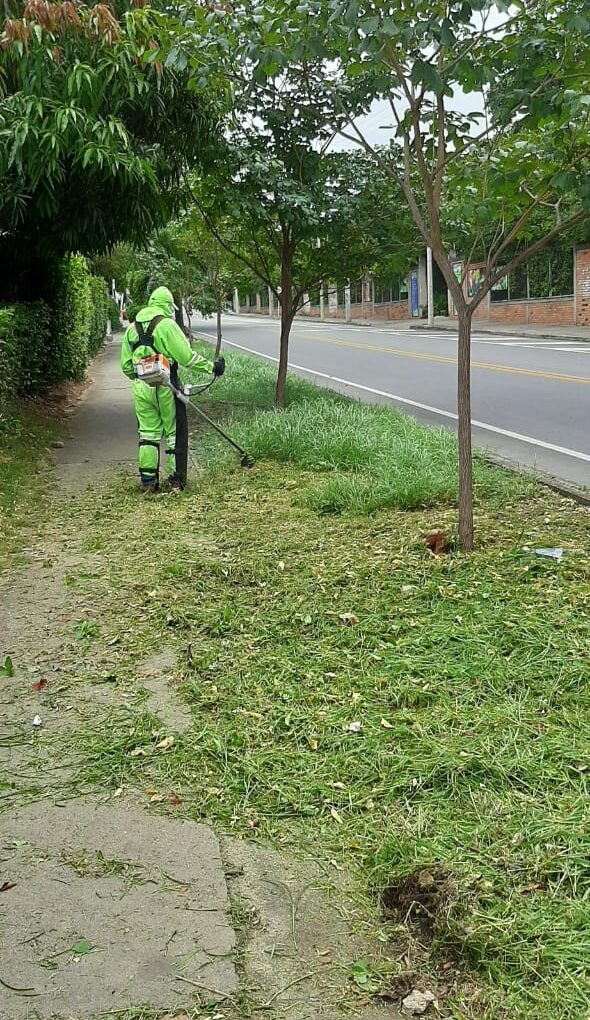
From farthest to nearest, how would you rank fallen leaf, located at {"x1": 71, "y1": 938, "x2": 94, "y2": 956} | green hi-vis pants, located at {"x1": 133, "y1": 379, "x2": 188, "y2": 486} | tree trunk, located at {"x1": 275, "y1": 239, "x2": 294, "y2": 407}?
tree trunk, located at {"x1": 275, "y1": 239, "x2": 294, "y2": 407}, green hi-vis pants, located at {"x1": 133, "y1": 379, "x2": 188, "y2": 486}, fallen leaf, located at {"x1": 71, "y1": 938, "x2": 94, "y2": 956}

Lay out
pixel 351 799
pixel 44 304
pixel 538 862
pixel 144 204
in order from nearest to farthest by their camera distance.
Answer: pixel 538 862 → pixel 351 799 → pixel 144 204 → pixel 44 304

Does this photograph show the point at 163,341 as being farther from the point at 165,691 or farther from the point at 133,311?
the point at 133,311

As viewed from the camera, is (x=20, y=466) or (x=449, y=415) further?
(x=449, y=415)

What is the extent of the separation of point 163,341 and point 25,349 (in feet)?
17.5

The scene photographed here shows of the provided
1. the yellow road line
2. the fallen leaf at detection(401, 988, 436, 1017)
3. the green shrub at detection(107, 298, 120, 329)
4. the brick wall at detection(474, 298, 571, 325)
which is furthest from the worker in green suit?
the green shrub at detection(107, 298, 120, 329)

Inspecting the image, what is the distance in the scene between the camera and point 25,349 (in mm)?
12867

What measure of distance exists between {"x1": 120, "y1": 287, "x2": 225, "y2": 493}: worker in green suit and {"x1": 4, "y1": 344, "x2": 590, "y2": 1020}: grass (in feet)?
4.11

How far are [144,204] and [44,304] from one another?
4272 millimetres

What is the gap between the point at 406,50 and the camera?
16.9 feet

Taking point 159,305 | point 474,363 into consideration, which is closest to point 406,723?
point 159,305

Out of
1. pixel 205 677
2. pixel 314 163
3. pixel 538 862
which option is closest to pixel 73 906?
pixel 538 862

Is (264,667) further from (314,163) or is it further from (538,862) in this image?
(314,163)

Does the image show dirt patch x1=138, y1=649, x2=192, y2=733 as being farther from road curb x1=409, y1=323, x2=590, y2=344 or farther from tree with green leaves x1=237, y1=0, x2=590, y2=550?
road curb x1=409, y1=323, x2=590, y2=344

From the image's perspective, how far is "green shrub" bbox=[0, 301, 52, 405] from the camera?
36.5ft
